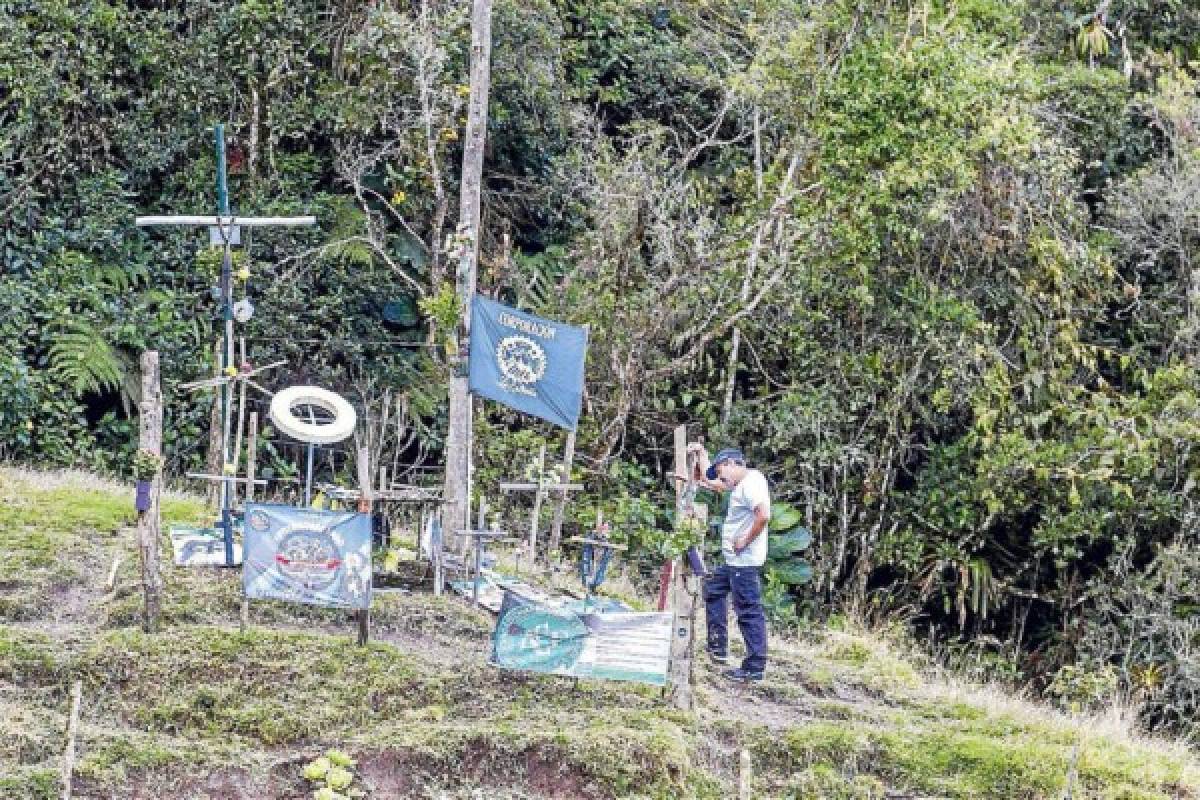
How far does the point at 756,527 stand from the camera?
37.8 ft

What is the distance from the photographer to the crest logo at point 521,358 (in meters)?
12.8

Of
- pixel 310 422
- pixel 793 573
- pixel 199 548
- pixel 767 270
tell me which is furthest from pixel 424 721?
pixel 767 270

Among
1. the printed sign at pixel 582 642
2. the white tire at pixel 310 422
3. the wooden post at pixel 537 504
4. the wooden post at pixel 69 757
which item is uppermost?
the white tire at pixel 310 422

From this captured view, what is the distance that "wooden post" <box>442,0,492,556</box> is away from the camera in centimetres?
1357

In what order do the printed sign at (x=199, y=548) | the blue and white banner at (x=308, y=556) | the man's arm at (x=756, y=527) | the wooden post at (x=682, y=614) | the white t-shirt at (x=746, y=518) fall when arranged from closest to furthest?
the wooden post at (x=682, y=614)
the blue and white banner at (x=308, y=556)
the man's arm at (x=756, y=527)
the white t-shirt at (x=746, y=518)
the printed sign at (x=199, y=548)

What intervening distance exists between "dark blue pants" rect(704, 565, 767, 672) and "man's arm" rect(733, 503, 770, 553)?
0.54 ft

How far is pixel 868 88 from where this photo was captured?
16.4m

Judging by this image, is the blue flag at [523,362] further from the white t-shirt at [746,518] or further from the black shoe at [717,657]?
the black shoe at [717,657]

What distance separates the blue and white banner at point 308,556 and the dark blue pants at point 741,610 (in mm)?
2360

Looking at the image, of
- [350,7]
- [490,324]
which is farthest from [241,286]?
[490,324]

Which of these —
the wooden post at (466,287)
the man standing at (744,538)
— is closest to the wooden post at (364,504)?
the wooden post at (466,287)

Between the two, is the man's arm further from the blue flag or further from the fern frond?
the fern frond

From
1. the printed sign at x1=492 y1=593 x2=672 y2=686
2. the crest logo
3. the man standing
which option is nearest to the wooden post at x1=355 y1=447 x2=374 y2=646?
the printed sign at x1=492 y1=593 x2=672 y2=686

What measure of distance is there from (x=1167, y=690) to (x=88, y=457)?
10242 mm
